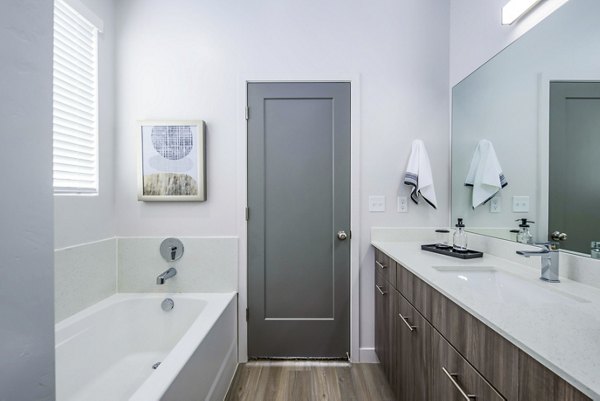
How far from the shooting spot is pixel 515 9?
1392 millimetres

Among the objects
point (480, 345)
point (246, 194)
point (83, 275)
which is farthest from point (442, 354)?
point (83, 275)

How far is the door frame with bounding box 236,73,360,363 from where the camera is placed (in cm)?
197

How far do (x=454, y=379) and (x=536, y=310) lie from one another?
0.38 meters

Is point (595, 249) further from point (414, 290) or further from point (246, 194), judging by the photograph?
point (246, 194)

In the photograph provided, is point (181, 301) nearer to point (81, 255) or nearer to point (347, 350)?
point (81, 255)

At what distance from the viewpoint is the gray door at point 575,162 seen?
3.46 feet

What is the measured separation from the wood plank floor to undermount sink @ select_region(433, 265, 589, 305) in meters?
0.95

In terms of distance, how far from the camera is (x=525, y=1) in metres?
1.32

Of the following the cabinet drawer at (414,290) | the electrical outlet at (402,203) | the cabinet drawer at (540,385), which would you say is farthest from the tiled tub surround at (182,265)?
the cabinet drawer at (540,385)

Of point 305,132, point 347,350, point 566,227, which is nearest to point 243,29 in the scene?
point 305,132

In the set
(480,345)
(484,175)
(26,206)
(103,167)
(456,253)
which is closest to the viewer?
(26,206)

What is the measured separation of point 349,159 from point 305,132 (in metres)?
0.39

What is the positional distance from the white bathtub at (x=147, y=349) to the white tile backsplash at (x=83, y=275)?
7 centimetres

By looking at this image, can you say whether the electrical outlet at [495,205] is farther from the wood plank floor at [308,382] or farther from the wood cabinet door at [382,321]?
the wood plank floor at [308,382]
